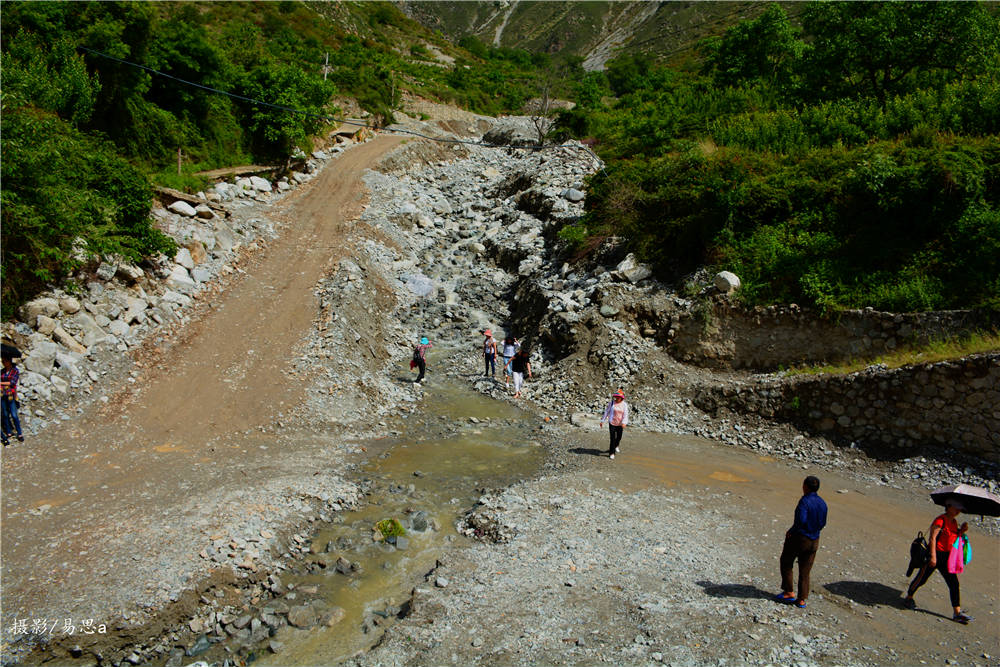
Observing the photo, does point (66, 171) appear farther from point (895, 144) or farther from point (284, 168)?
point (895, 144)

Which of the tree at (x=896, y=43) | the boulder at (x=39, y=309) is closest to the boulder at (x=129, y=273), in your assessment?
the boulder at (x=39, y=309)

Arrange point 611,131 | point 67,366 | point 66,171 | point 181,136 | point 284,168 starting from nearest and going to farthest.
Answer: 1. point 67,366
2. point 66,171
3. point 181,136
4. point 284,168
5. point 611,131

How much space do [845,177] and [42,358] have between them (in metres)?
19.7

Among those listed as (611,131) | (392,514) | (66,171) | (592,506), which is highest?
(611,131)

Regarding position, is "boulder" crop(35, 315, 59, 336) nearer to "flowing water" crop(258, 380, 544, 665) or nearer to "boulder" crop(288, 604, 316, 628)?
"flowing water" crop(258, 380, 544, 665)

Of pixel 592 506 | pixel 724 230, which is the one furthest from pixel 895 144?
pixel 592 506

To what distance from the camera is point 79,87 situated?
17.9m

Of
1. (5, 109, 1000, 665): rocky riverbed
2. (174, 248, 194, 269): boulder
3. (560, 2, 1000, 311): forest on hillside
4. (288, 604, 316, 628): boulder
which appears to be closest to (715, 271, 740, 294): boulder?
(560, 2, 1000, 311): forest on hillside

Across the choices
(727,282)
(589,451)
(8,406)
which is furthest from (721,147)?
(8,406)

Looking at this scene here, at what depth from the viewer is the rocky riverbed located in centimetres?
687

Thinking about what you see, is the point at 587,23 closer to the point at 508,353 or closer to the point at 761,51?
the point at 761,51

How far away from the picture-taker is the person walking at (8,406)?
10.6m

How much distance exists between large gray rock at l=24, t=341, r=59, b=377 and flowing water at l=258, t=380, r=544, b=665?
22.5 feet

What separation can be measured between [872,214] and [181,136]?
24385 millimetres
